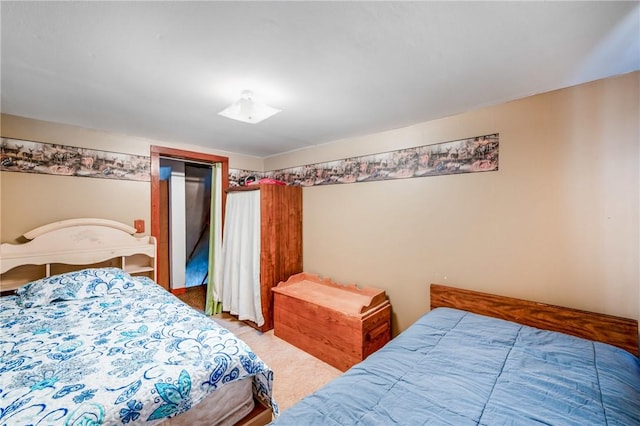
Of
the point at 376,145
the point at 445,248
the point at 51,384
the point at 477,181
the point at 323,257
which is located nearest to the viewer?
the point at 51,384

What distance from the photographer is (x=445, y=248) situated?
7.63 ft

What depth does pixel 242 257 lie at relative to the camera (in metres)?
3.29

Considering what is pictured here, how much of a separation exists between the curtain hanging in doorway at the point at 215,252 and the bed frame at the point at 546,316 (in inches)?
111

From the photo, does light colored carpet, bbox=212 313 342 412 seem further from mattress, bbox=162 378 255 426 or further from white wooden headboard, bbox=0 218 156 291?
white wooden headboard, bbox=0 218 156 291

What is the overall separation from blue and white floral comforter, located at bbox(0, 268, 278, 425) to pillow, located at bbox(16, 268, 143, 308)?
10 mm

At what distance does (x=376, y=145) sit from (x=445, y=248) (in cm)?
127

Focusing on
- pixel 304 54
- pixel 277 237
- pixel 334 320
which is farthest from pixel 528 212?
pixel 277 237

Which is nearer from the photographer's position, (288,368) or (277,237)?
(288,368)

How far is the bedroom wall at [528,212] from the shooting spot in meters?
1.64

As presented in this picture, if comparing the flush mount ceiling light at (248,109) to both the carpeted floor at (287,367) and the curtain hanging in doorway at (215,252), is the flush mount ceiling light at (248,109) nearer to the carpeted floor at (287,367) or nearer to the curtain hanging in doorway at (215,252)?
the curtain hanging in doorway at (215,252)

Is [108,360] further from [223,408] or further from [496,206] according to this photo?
[496,206]

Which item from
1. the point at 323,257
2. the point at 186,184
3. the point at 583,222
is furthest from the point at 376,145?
the point at 186,184

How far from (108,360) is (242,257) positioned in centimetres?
202

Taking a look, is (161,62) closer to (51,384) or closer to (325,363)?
(51,384)
